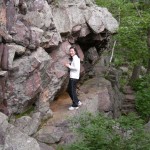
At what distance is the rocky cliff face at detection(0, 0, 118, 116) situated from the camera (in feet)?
38.3

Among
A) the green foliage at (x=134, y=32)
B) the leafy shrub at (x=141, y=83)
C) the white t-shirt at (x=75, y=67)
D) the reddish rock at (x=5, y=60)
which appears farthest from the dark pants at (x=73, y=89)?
the leafy shrub at (x=141, y=83)

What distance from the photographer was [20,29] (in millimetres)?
12328

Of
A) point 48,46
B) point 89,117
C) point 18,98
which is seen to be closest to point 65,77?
point 48,46

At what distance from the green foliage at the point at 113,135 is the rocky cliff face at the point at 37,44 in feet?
11.3

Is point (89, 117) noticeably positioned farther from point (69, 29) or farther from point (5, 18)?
point (69, 29)

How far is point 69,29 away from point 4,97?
14.7 ft

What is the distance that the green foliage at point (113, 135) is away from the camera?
339 inches

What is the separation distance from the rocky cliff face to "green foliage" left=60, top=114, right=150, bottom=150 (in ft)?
11.3

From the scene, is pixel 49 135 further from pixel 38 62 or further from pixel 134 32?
pixel 134 32

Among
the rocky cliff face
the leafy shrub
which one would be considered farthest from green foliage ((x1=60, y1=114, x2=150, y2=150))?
the leafy shrub

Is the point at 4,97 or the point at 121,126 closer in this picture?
the point at 121,126

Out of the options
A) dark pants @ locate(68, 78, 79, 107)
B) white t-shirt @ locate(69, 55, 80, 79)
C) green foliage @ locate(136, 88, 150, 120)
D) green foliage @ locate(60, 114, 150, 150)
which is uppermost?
white t-shirt @ locate(69, 55, 80, 79)

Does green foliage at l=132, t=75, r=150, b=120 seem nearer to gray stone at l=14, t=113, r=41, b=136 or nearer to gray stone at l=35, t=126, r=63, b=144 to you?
gray stone at l=35, t=126, r=63, b=144

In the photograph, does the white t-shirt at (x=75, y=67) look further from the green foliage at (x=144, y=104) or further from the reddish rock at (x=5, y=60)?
the green foliage at (x=144, y=104)
